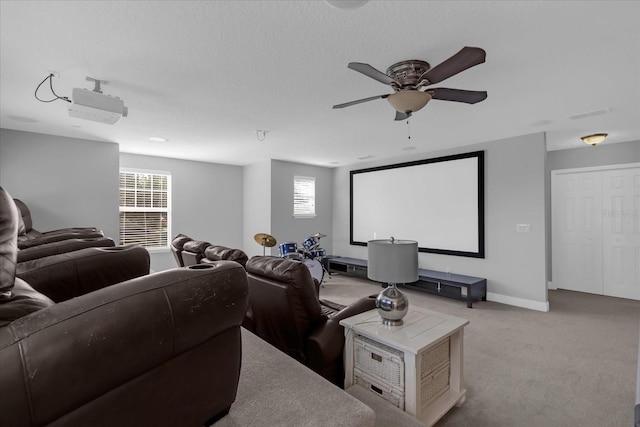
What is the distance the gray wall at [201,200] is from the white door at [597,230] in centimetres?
653

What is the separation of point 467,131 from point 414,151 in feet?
4.62

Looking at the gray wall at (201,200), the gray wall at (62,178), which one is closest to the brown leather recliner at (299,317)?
Answer: the gray wall at (62,178)

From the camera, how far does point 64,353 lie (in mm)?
622

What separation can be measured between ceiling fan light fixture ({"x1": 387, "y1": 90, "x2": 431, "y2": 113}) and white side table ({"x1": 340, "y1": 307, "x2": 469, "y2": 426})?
1638mm

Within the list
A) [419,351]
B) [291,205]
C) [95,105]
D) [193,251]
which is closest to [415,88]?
[419,351]

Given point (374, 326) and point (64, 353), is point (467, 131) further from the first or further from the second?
point (64, 353)

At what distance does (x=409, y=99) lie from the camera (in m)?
2.29

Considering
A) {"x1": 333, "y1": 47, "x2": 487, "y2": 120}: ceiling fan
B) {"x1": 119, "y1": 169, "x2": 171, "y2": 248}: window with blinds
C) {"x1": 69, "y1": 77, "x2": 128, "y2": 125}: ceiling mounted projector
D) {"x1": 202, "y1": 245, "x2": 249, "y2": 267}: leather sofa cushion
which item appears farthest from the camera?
{"x1": 119, "y1": 169, "x2": 171, "y2": 248}: window with blinds

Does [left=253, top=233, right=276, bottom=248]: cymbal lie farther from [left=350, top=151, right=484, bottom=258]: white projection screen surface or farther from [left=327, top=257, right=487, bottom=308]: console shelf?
[left=327, top=257, right=487, bottom=308]: console shelf

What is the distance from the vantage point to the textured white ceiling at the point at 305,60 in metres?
1.74

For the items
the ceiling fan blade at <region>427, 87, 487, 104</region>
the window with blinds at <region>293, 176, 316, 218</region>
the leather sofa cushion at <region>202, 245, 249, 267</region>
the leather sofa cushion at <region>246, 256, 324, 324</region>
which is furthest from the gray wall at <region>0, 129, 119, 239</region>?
the ceiling fan blade at <region>427, 87, 487, 104</region>

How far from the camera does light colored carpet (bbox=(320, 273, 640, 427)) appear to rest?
2.07m

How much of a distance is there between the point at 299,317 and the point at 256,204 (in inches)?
193

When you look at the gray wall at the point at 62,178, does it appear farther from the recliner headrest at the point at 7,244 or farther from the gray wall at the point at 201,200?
the recliner headrest at the point at 7,244
